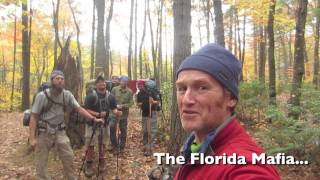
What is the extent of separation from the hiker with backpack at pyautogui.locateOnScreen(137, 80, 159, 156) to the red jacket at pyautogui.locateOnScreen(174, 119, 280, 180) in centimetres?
866

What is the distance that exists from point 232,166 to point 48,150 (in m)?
6.66

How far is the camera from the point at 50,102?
724 centimetres

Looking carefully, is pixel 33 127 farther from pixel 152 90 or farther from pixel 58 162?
pixel 152 90

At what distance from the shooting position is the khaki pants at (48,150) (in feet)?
24.3

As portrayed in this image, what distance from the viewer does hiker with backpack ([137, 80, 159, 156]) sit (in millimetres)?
10477

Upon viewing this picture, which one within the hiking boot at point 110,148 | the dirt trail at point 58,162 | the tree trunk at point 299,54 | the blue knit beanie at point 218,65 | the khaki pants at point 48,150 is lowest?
the dirt trail at point 58,162

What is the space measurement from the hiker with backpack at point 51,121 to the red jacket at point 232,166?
19.1 feet

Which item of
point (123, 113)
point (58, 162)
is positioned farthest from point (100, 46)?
point (58, 162)

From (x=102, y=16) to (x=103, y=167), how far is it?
778cm

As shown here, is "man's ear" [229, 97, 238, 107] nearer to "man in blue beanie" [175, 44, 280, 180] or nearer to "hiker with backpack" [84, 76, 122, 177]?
"man in blue beanie" [175, 44, 280, 180]

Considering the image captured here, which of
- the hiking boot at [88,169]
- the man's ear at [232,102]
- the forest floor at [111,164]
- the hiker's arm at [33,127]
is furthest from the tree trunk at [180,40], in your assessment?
the man's ear at [232,102]

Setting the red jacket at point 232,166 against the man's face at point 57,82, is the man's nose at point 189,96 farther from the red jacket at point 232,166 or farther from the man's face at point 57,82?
the man's face at point 57,82

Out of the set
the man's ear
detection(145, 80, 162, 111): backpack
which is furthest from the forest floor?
the man's ear

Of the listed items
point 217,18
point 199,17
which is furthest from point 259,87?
point 199,17
